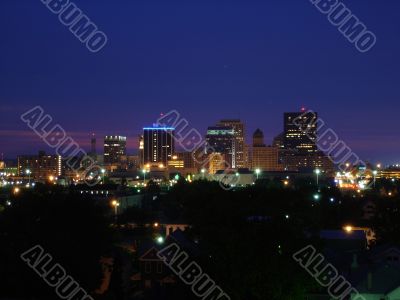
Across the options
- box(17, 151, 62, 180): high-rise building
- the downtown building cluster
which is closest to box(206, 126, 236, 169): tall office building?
the downtown building cluster

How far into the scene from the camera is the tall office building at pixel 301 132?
456 feet

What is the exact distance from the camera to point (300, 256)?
644 inches

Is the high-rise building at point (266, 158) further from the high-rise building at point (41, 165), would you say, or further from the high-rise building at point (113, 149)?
the high-rise building at point (41, 165)

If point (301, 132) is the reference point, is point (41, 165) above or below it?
below

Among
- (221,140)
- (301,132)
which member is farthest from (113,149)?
(301,132)

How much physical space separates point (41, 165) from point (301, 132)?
58.2 meters

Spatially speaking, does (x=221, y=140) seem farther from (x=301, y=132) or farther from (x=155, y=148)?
(x=155, y=148)

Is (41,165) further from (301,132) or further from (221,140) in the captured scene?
(301,132)

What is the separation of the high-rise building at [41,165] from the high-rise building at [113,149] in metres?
25.1

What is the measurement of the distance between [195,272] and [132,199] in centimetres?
3420

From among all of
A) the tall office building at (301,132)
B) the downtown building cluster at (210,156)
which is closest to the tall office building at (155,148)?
the downtown building cluster at (210,156)

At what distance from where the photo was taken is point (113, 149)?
483ft

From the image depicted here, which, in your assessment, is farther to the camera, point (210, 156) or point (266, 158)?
point (266, 158)

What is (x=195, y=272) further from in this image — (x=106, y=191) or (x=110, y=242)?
(x=106, y=191)
